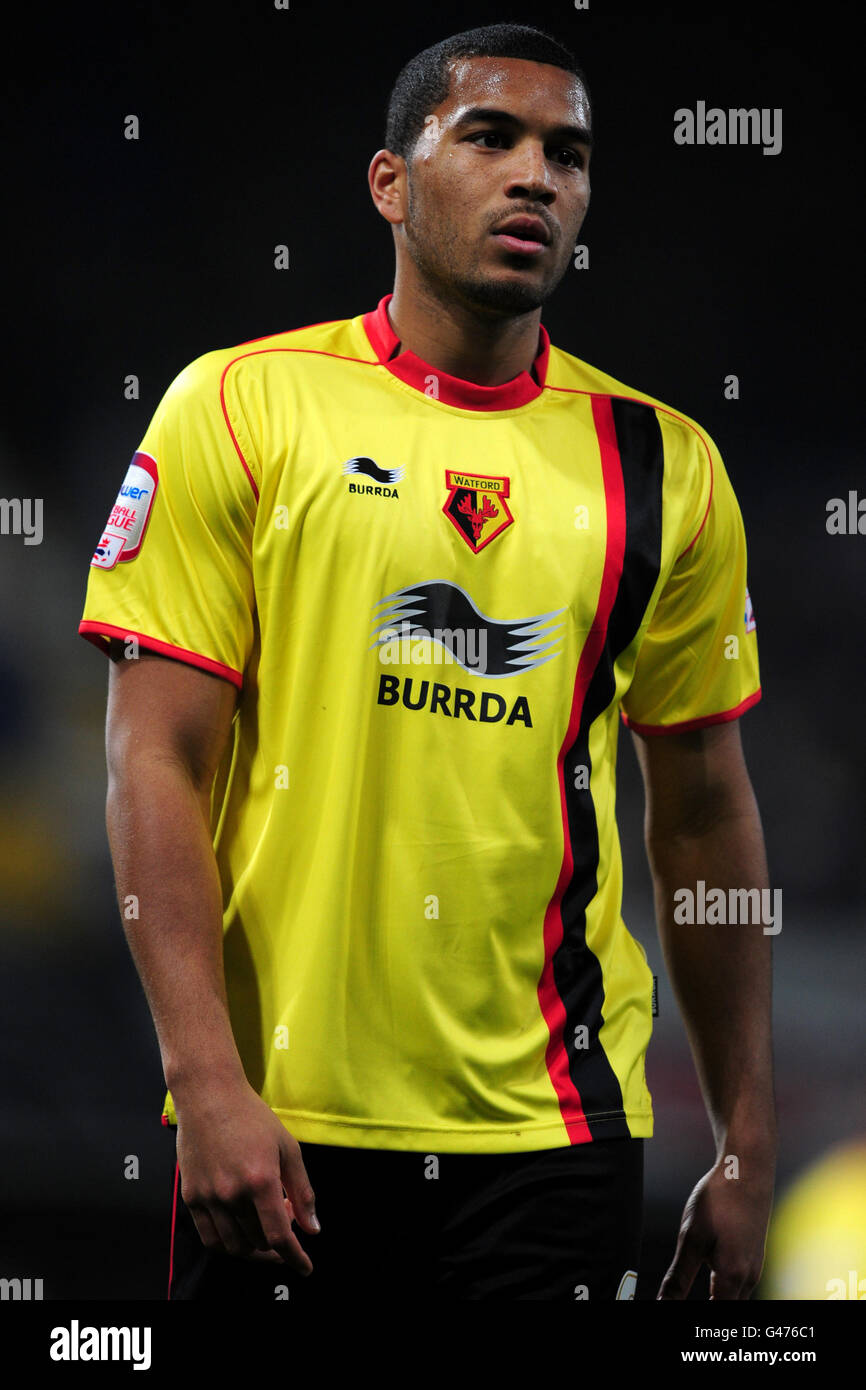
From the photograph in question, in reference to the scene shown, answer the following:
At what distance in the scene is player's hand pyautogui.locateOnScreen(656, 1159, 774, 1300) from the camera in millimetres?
1648

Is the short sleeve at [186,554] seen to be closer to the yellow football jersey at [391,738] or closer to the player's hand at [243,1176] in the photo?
the yellow football jersey at [391,738]

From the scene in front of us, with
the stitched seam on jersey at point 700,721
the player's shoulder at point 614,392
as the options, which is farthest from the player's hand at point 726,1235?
the player's shoulder at point 614,392

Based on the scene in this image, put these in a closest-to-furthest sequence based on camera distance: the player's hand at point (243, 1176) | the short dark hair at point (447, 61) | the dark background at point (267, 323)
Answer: the player's hand at point (243, 1176), the short dark hair at point (447, 61), the dark background at point (267, 323)

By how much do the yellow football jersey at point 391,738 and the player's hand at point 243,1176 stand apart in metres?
0.11

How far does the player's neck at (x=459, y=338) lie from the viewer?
164cm

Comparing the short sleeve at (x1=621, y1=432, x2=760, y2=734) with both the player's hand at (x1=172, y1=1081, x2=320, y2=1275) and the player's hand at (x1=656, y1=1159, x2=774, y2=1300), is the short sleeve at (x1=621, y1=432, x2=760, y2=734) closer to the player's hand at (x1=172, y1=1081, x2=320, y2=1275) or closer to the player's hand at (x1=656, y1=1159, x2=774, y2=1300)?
the player's hand at (x1=656, y1=1159, x2=774, y2=1300)

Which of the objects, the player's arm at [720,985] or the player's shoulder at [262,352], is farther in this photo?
the player's arm at [720,985]

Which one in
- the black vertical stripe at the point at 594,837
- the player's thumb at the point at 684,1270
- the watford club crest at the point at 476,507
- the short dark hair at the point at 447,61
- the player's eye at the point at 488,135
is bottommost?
the player's thumb at the point at 684,1270

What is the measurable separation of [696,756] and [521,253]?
0.59 meters

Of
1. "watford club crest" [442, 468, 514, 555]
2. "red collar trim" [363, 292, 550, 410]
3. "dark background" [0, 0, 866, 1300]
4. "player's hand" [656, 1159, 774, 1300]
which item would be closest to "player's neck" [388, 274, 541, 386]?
"red collar trim" [363, 292, 550, 410]

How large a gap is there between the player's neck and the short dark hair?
0.18m

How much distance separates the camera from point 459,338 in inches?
64.5

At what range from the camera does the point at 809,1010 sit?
2791 millimetres

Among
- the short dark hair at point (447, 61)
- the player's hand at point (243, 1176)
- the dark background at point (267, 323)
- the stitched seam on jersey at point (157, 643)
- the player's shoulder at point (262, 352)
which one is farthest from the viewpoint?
the dark background at point (267, 323)
